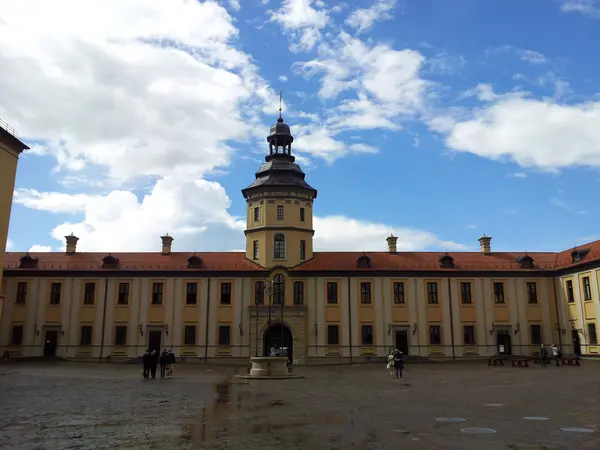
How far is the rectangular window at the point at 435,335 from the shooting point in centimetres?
4694

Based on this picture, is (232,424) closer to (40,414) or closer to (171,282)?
(40,414)

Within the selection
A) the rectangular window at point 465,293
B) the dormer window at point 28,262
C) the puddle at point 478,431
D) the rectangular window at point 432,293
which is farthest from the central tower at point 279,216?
the puddle at point 478,431

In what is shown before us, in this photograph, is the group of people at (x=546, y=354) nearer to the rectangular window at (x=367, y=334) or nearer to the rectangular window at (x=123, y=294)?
the rectangular window at (x=367, y=334)

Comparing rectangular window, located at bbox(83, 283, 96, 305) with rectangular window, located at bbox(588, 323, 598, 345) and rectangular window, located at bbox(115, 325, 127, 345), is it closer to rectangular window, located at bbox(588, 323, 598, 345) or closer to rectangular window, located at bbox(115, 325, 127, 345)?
rectangular window, located at bbox(115, 325, 127, 345)

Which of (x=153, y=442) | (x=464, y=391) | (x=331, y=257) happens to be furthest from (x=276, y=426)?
(x=331, y=257)

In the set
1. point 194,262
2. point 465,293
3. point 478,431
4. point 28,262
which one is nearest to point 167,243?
point 194,262

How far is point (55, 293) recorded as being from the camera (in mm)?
47750

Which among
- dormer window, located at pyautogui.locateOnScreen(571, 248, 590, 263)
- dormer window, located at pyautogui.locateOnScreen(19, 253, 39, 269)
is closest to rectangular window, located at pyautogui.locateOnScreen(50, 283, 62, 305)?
dormer window, located at pyautogui.locateOnScreen(19, 253, 39, 269)

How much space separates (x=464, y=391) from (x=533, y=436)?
9.92 meters

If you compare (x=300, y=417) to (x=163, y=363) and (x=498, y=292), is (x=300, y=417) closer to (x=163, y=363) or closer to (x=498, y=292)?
(x=163, y=363)

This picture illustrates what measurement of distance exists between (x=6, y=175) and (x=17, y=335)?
19.4 metres

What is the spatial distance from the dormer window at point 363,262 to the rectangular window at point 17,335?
3021 centimetres

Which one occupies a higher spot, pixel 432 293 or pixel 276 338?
pixel 432 293

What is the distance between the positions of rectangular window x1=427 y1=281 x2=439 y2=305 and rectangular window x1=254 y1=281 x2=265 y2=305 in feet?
48.5
